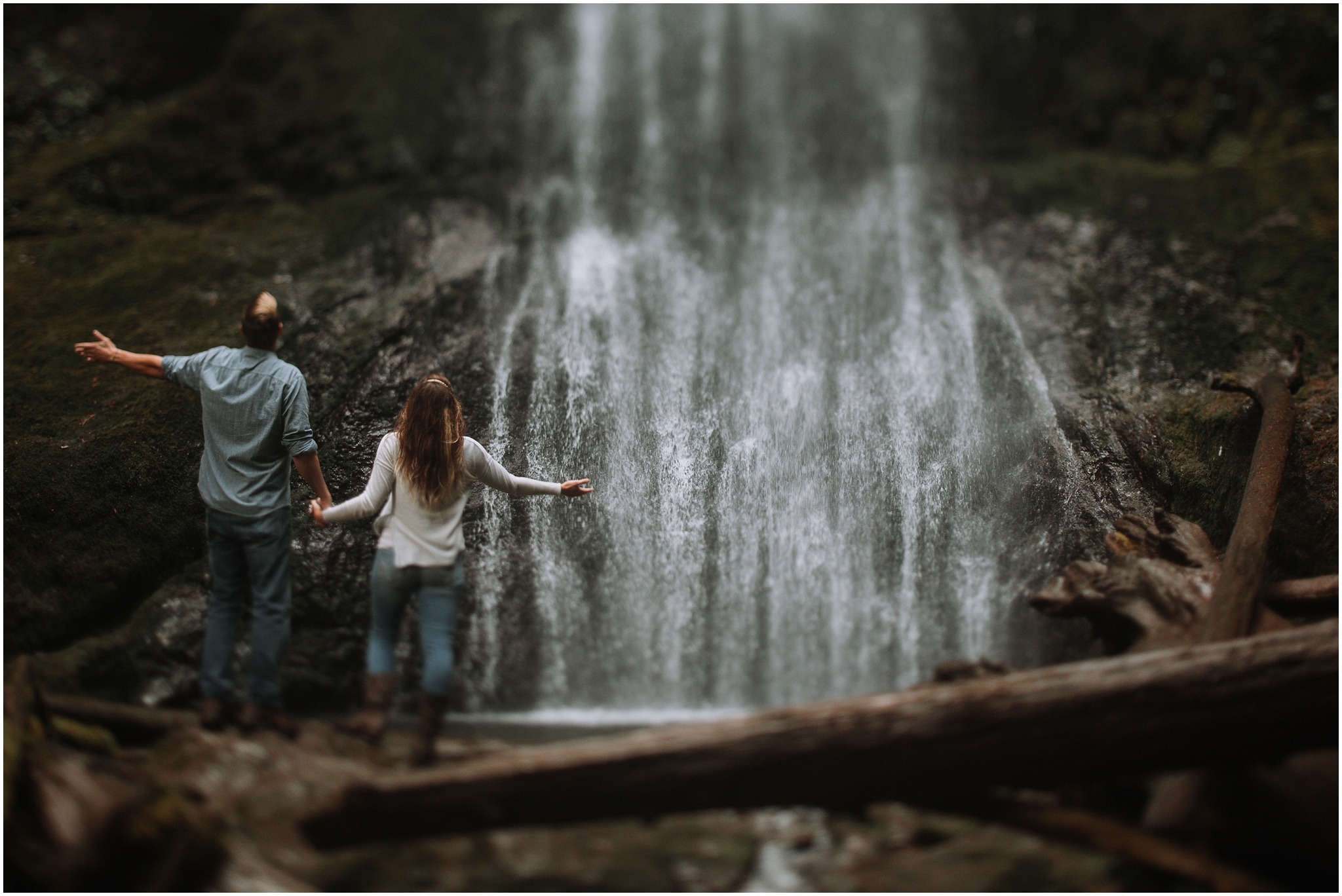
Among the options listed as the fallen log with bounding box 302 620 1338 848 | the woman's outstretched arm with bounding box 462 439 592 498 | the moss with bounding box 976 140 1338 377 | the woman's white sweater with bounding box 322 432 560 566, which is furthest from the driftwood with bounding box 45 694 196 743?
the moss with bounding box 976 140 1338 377

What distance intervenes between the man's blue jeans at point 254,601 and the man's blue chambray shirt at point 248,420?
4.2 inches

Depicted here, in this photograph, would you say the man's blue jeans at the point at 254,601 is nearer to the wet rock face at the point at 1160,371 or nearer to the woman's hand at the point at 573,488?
the woman's hand at the point at 573,488

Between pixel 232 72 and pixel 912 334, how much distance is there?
22.6 ft

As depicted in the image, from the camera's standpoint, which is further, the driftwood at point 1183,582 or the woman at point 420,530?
the driftwood at point 1183,582

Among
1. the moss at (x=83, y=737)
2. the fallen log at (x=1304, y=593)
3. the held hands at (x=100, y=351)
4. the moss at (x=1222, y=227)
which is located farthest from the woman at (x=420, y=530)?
the moss at (x=1222, y=227)

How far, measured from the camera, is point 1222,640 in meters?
3.65

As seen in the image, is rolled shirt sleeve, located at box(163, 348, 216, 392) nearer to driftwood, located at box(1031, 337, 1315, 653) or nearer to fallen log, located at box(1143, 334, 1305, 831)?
driftwood, located at box(1031, 337, 1315, 653)

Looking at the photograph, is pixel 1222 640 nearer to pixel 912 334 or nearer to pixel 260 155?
pixel 912 334

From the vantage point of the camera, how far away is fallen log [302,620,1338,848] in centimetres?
321

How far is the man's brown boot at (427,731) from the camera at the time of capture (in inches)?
136

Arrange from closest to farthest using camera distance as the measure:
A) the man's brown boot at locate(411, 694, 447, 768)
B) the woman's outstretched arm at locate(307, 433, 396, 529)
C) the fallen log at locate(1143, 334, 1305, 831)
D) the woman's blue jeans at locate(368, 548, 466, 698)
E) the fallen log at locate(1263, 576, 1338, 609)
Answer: the fallen log at locate(1143, 334, 1305, 831), the man's brown boot at locate(411, 694, 447, 768), the woman's blue jeans at locate(368, 548, 466, 698), the woman's outstretched arm at locate(307, 433, 396, 529), the fallen log at locate(1263, 576, 1338, 609)

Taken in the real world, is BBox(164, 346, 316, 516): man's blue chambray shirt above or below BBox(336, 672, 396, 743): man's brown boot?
above

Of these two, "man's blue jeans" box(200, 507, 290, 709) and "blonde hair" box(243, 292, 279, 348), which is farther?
"blonde hair" box(243, 292, 279, 348)

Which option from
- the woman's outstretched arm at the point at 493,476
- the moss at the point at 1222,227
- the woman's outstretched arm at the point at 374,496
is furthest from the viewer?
the moss at the point at 1222,227
